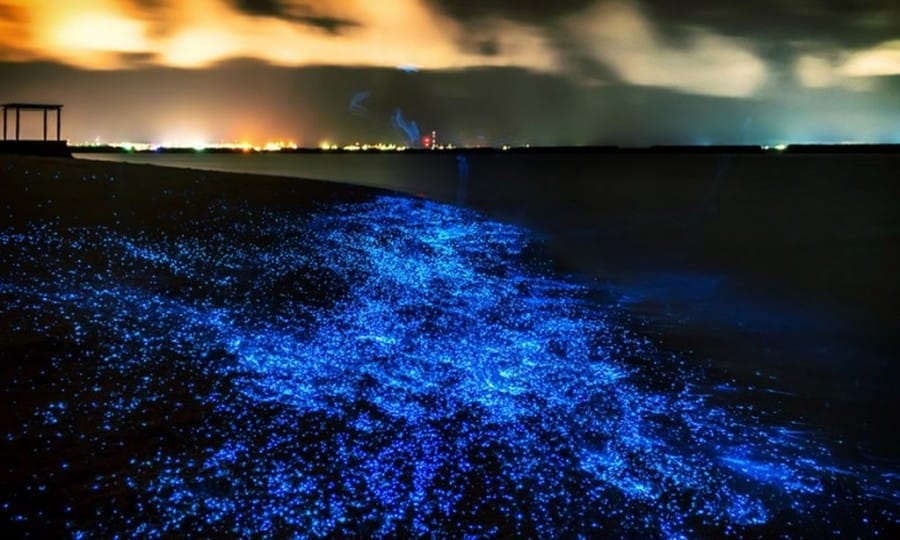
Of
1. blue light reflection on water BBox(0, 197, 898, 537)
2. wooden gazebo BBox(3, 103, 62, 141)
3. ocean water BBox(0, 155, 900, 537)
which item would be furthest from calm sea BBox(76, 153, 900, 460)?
wooden gazebo BBox(3, 103, 62, 141)

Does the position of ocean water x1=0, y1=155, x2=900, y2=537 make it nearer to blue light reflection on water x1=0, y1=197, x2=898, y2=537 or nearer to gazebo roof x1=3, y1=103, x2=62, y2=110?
blue light reflection on water x1=0, y1=197, x2=898, y2=537

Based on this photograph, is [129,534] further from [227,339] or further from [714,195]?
[714,195]

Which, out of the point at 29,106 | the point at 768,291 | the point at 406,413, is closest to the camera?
the point at 406,413

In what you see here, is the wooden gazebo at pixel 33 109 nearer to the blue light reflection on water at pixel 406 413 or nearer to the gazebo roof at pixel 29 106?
the gazebo roof at pixel 29 106

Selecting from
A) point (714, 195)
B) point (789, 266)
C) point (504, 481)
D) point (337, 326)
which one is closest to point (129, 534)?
point (504, 481)

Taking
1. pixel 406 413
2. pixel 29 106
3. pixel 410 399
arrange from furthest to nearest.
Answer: pixel 29 106
pixel 410 399
pixel 406 413

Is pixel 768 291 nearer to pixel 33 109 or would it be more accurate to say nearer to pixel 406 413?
pixel 406 413

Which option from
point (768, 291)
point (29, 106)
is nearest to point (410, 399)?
point (768, 291)

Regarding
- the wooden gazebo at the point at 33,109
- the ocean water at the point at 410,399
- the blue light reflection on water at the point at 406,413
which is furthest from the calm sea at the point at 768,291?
the wooden gazebo at the point at 33,109
